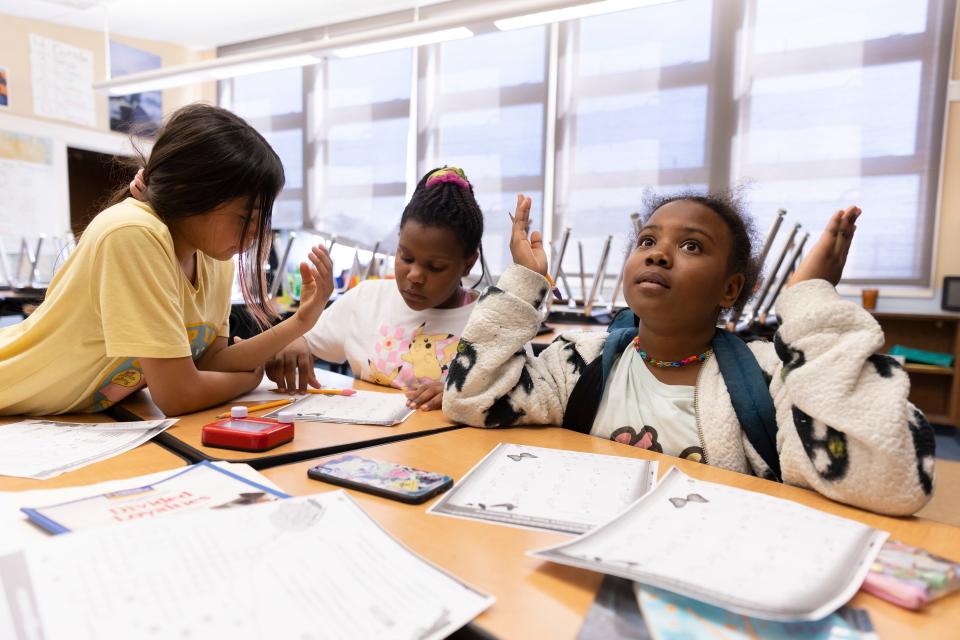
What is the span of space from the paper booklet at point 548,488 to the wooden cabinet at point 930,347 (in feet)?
10.7

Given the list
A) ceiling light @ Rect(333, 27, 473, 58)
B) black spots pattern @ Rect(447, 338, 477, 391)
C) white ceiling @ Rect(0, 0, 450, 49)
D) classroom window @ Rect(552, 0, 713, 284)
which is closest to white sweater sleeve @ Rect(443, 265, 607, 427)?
black spots pattern @ Rect(447, 338, 477, 391)

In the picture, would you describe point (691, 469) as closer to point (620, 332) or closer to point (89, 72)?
point (620, 332)

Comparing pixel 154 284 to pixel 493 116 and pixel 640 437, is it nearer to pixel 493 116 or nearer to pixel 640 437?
pixel 640 437

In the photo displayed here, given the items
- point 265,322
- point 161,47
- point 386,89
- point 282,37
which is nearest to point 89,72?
point 161,47

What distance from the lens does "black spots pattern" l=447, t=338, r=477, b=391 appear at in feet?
3.41

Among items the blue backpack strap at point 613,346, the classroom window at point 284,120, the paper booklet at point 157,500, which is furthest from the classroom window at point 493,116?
the paper booklet at point 157,500

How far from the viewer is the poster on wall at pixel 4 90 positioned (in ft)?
13.2

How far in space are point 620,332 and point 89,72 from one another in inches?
201

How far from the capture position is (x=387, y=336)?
1518mm

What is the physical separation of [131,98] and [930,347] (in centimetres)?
600

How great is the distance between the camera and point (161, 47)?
16.9 feet

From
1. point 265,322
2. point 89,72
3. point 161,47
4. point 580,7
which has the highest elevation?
point 161,47

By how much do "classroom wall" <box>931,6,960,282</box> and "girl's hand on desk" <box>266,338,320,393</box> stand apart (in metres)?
3.78

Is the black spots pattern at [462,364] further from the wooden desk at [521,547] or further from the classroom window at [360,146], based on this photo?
the classroom window at [360,146]
